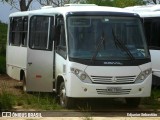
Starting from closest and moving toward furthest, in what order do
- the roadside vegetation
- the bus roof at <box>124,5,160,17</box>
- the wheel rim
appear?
the wheel rim, the bus roof at <box>124,5,160,17</box>, the roadside vegetation

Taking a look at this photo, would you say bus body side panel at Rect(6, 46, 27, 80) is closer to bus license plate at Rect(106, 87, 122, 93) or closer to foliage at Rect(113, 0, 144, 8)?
bus license plate at Rect(106, 87, 122, 93)

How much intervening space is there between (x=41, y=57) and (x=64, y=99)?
1768 mm

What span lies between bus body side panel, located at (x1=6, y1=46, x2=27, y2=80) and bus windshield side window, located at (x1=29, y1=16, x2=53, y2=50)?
756 millimetres

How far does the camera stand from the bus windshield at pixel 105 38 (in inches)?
499

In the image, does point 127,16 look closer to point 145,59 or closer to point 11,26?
point 145,59

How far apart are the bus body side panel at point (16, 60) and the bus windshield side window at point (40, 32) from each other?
0.76 m

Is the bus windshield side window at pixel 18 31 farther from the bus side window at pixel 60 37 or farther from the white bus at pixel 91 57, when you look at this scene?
the bus side window at pixel 60 37

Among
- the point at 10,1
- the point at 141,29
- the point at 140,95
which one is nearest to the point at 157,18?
the point at 141,29

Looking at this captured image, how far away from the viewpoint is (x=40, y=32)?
48.3ft

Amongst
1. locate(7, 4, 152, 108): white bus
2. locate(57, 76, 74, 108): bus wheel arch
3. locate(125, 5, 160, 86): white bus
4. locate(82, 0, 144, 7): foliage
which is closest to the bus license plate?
locate(7, 4, 152, 108): white bus

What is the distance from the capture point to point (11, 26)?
18.6 metres

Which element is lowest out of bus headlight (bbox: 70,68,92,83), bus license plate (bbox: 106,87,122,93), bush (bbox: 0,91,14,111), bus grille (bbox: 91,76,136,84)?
bush (bbox: 0,91,14,111)

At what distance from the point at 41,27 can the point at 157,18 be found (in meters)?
4.28

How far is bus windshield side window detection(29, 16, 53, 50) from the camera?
46.9 ft
